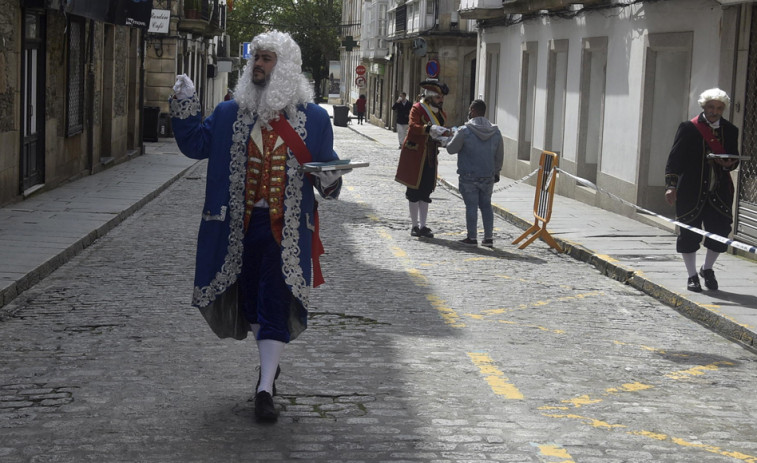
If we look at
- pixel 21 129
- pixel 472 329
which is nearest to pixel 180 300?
pixel 472 329

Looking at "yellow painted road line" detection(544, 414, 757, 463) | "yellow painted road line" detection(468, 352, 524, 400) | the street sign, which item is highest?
the street sign

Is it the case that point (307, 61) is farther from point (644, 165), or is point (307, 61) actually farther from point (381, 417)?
point (381, 417)

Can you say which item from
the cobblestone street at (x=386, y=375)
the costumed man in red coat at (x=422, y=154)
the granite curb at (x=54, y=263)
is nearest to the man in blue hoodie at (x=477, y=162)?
the costumed man in red coat at (x=422, y=154)

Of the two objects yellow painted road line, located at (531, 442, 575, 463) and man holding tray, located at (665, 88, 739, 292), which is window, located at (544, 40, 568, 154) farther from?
yellow painted road line, located at (531, 442, 575, 463)

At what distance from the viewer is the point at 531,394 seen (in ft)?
21.3

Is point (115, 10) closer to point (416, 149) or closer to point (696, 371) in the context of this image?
point (416, 149)

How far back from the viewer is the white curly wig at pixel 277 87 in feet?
19.3

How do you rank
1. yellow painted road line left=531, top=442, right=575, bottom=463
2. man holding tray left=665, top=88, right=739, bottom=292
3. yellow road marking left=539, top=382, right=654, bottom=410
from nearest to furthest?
yellow painted road line left=531, top=442, right=575, bottom=463 → yellow road marking left=539, top=382, right=654, bottom=410 → man holding tray left=665, top=88, right=739, bottom=292

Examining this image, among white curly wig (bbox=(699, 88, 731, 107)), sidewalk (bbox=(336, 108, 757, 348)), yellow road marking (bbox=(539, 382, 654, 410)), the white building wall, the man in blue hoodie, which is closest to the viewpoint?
yellow road marking (bbox=(539, 382, 654, 410))

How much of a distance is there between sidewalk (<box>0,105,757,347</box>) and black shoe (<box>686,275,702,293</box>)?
9 centimetres

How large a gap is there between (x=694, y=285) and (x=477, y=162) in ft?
13.5

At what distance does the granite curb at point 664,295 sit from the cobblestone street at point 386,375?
0.11 meters

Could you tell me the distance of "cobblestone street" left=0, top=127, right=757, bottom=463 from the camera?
543 centimetres

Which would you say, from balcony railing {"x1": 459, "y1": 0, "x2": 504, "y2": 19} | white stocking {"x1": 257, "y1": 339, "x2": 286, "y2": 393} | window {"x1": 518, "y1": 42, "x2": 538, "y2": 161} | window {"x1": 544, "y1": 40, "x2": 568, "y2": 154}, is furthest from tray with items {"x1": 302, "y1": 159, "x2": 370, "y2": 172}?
balcony railing {"x1": 459, "y1": 0, "x2": 504, "y2": 19}
